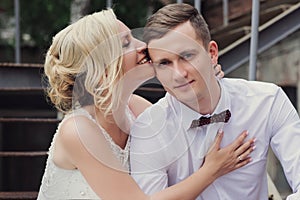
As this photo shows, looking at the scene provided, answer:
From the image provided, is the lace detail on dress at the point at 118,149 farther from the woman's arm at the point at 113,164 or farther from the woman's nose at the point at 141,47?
the woman's nose at the point at 141,47

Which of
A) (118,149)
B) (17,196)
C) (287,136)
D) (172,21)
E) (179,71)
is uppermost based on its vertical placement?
(172,21)

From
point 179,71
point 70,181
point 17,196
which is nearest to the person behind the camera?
point 179,71

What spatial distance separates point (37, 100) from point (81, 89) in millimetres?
3445

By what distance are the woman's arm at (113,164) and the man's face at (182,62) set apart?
0.63 feet

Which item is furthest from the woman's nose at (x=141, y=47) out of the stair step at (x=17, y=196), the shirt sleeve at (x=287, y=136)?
the stair step at (x=17, y=196)

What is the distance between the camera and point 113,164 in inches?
80.4

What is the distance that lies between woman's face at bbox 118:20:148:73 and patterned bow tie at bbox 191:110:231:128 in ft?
0.87

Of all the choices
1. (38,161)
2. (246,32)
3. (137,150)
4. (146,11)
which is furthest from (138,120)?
→ (38,161)

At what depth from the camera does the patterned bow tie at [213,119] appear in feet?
6.67

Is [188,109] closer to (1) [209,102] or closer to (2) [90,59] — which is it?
(1) [209,102]

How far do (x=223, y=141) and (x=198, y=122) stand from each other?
11 centimetres

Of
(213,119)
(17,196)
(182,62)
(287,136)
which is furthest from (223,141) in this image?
(17,196)

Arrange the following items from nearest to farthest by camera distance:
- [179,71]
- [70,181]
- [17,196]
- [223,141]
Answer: [179,71], [223,141], [70,181], [17,196]

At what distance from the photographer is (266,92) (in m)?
2.10
